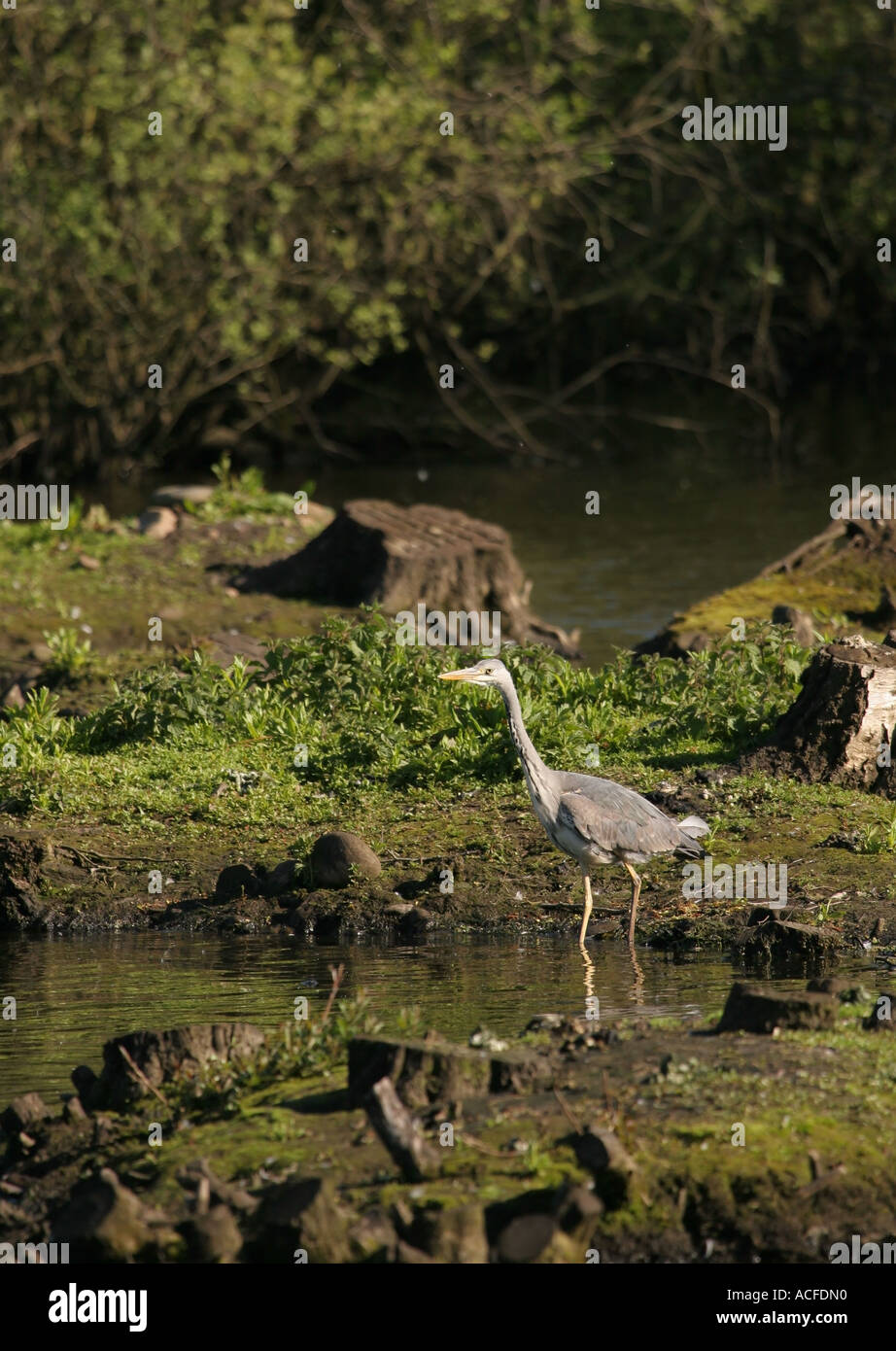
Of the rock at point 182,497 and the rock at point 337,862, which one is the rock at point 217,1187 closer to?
the rock at point 337,862

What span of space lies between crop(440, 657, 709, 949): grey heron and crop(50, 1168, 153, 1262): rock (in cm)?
393

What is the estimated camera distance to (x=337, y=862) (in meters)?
10.4

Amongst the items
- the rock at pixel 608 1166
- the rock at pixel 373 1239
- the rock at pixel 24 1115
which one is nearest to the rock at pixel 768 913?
the rock at pixel 608 1166

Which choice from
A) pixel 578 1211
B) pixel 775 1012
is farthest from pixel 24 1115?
pixel 775 1012

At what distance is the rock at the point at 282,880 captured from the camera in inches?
411

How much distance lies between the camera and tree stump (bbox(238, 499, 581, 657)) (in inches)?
634

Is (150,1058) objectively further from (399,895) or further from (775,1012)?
(399,895)

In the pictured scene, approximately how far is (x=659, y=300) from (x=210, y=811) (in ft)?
73.7

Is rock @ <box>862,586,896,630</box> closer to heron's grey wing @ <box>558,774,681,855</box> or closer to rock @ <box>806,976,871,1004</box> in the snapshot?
heron's grey wing @ <box>558,774,681,855</box>

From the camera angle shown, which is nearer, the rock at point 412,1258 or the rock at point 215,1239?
the rock at point 412,1258

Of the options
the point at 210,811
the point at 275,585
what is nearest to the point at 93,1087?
the point at 210,811

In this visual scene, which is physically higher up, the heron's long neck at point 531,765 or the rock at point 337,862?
the heron's long neck at point 531,765

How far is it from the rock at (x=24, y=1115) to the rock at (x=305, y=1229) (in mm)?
1299

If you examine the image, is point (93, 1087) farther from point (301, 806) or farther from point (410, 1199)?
point (301, 806)
